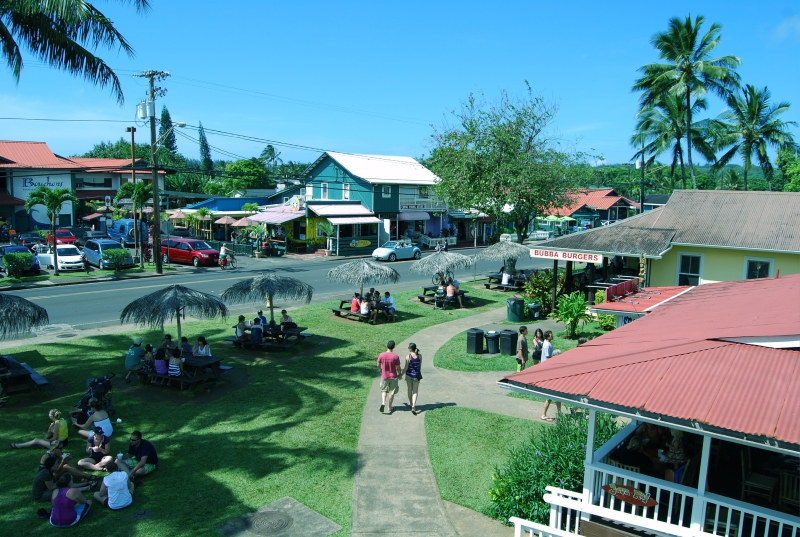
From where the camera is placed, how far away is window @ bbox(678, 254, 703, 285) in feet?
69.2

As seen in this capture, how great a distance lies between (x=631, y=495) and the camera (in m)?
6.87

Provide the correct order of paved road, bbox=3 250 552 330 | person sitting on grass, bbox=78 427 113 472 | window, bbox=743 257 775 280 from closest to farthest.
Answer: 1. person sitting on grass, bbox=78 427 113 472
2. window, bbox=743 257 775 280
3. paved road, bbox=3 250 552 330

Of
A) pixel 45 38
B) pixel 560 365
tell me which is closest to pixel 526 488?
pixel 560 365

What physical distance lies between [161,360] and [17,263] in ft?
69.8

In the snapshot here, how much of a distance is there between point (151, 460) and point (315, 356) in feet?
24.8

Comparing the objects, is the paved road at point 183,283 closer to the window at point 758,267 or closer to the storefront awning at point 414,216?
the storefront awning at point 414,216

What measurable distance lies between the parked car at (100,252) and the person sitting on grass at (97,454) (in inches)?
1054

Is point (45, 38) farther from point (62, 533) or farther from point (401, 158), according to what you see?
point (401, 158)

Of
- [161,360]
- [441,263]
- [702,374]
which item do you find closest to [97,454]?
[161,360]

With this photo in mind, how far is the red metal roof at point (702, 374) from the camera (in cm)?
570

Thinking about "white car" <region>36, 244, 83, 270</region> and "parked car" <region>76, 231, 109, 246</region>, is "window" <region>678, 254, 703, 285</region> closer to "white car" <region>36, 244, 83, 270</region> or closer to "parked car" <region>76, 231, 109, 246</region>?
"white car" <region>36, 244, 83, 270</region>

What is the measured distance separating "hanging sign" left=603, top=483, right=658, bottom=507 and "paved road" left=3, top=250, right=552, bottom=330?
18.8 meters

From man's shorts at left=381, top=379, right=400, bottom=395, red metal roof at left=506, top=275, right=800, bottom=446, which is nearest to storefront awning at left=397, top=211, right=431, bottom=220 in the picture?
man's shorts at left=381, top=379, right=400, bottom=395

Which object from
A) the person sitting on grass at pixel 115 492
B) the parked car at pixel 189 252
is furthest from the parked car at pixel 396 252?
the person sitting on grass at pixel 115 492
